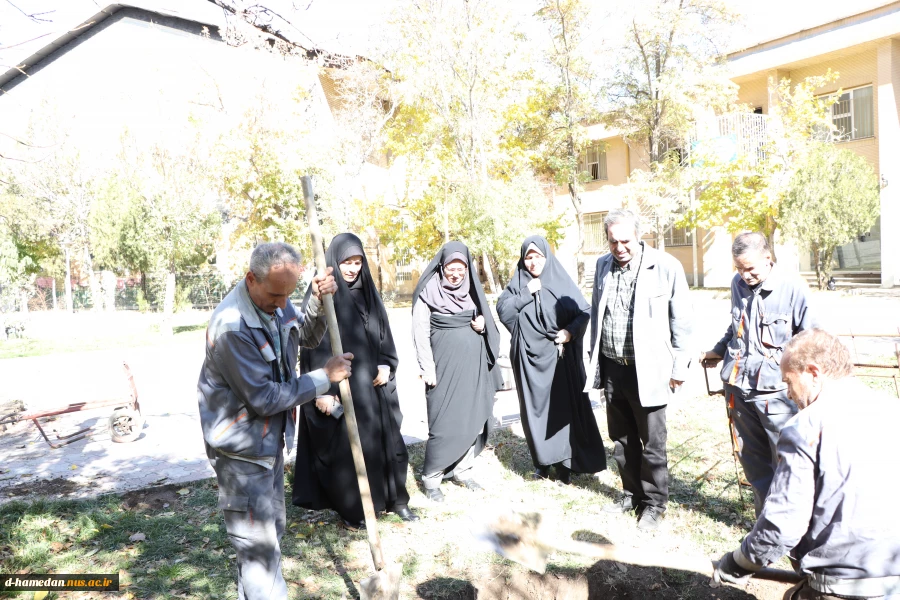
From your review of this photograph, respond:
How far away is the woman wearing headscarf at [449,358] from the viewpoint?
4777 millimetres

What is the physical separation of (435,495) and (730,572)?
8.72 feet

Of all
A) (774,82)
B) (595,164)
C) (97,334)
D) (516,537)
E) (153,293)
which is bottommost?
(97,334)

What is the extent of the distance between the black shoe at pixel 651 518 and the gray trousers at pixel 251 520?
2191mm

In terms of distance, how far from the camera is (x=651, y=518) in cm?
395

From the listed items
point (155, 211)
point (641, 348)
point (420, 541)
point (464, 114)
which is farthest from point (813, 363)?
point (464, 114)

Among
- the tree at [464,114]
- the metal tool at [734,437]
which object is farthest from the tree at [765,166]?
the metal tool at [734,437]

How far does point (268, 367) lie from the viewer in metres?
2.55

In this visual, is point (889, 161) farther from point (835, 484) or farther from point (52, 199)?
point (52, 199)

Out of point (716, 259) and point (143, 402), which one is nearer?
point (143, 402)

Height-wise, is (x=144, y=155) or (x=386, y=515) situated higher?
(x=144, y=155)

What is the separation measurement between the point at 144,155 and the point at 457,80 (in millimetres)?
9179

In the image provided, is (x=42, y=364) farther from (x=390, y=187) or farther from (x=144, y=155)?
(x=390, y=187)

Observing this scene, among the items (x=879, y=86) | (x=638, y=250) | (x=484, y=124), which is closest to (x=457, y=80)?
(x=484, y=124)

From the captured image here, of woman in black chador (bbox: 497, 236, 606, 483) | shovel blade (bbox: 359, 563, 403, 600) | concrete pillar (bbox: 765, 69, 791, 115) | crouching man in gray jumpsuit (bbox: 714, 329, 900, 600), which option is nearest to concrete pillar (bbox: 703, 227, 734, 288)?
concrete pillar (bbox: 765, 69, 791, 115)
